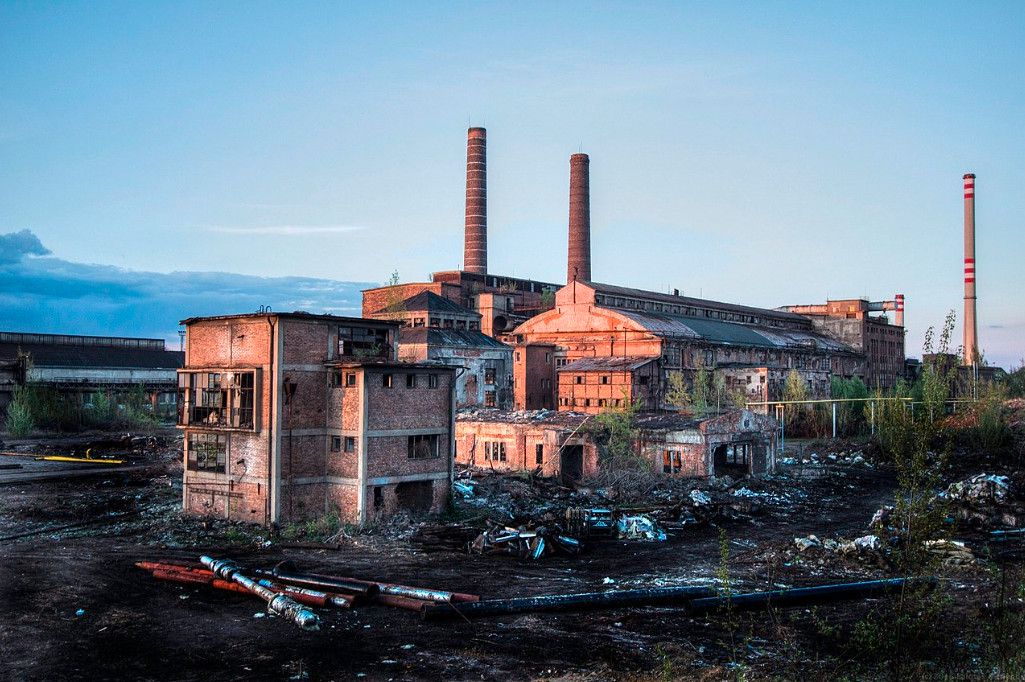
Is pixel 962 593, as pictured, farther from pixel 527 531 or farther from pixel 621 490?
pixel 621 490

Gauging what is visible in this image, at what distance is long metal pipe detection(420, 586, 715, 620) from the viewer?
52.2 ft

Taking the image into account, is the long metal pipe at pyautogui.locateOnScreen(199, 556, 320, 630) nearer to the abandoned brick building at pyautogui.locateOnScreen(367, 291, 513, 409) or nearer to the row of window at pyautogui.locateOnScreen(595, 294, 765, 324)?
the abandoned brick building at pyautogui.locateOnScreen(367, 291, 513, 409)

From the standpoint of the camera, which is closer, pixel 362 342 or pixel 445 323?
pixel 362 342

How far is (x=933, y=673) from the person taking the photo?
37.8 ft

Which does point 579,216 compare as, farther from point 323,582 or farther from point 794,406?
point 323,582

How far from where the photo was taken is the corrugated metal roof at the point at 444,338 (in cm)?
4406

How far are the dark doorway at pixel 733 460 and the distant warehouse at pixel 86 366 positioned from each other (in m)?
44.2

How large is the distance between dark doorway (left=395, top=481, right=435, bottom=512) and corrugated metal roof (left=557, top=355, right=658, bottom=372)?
20458mm

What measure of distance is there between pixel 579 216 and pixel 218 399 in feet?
153

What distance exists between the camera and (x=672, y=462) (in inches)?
1345

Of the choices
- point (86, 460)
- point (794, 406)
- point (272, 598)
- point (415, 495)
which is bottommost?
point (272, 598)

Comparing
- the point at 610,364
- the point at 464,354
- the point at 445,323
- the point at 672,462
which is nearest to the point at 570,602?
the point at 672,462

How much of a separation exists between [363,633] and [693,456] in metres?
21.0

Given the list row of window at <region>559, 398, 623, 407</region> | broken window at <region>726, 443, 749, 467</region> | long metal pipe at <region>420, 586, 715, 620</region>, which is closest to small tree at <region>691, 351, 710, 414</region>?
broken window at <region>726, 443, 749, 467</region>
